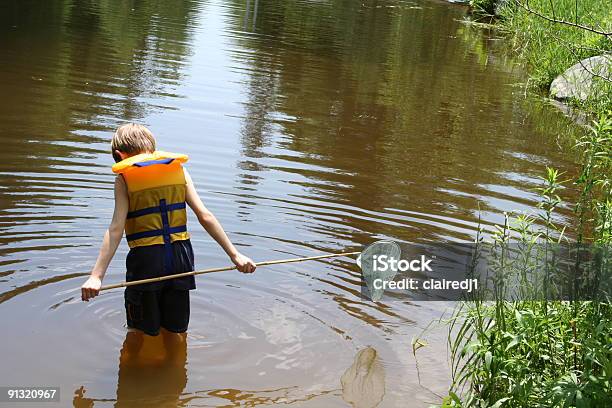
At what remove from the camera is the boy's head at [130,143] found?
18.3 ft

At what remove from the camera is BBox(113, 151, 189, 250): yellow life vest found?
18.0 feet

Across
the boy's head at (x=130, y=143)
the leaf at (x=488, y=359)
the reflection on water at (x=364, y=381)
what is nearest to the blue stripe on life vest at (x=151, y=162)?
the boy's head at (x=130, y=143)

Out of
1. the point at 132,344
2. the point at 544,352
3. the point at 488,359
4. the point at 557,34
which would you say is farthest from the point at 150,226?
the point at 557,34

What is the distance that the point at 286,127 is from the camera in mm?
13133

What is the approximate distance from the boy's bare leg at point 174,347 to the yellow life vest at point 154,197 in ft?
2.08

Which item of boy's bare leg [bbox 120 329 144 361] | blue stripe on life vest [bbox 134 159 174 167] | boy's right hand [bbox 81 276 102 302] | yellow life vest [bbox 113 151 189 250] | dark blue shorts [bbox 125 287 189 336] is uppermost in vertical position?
blue stripe on life vest [bbox 134 159 174 167]

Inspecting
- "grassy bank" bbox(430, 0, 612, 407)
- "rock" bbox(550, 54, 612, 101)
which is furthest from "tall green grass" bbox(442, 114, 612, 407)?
"rock" bbox(550, 54, 612, 101)

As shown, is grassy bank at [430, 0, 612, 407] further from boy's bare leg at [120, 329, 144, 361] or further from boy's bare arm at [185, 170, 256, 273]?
boy's bare leg at [120, 329, 144, 361]

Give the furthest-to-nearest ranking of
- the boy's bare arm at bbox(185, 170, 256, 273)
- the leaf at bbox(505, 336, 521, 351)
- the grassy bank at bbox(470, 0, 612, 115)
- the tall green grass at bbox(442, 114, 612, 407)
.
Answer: the grassy bank at bbox(470, 0, 612, 115) < the boy's bare arm at bbox(185, 170, 256, 273) < the leaf at bbox(505, 336, 521, 351) < the tall green grass at bbox(442, 114, 612, 407)

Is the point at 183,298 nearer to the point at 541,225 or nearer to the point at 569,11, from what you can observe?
the point at 541,225

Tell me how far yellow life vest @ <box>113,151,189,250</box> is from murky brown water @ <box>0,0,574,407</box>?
2.73ft

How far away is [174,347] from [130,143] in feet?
4.53

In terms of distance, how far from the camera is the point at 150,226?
558 centimetres

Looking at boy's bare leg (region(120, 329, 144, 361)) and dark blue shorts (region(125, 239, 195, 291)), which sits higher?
dark blue shorts (region(125, 239, 195, 291))
